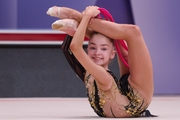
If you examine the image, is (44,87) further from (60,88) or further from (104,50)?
(104,50)

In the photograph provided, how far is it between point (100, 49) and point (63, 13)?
10.3 inches

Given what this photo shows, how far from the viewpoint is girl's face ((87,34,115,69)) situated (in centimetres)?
237

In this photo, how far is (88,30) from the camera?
2453mm

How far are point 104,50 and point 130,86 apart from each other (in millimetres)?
239

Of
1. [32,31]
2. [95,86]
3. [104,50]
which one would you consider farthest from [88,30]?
[32,31]

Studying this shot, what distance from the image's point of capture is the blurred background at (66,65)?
16.6 ft

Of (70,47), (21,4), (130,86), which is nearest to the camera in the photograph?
(70,47)

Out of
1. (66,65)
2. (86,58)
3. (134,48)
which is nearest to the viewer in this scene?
(86,58)

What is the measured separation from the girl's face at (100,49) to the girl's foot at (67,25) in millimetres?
115

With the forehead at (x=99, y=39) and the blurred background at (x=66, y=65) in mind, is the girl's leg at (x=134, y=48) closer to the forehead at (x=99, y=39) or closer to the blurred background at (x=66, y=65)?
the forehead at (x=99, y=39)

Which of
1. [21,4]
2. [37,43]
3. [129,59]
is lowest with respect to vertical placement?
[37,43]

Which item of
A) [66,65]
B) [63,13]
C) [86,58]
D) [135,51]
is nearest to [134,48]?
[135,51]

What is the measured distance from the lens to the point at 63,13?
93.5 inches

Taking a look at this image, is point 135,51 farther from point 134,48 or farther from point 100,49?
point 100,49
